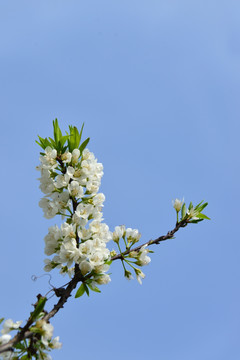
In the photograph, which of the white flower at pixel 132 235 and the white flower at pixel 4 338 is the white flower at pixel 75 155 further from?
the white flower at pixel 4 338

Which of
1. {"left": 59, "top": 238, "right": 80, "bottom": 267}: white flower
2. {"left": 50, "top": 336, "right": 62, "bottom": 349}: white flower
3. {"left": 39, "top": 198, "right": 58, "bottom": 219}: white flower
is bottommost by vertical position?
{"left": 50, "top": 336, "right": 62, "bottom": 349}: white flower

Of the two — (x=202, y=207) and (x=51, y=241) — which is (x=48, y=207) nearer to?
(x=51, y=241)

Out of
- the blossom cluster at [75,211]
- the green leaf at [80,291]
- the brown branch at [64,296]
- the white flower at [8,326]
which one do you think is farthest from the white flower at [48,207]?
the white flower at [8,326]

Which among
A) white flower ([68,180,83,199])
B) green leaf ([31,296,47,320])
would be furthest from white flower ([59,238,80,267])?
green leaf ([31,296,47,320])

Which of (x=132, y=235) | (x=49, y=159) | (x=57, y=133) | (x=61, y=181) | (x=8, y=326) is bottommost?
(x=8, y=326)

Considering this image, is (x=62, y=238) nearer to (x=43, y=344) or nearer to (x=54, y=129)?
(x=43, y=344)

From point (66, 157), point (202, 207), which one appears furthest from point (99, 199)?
point (202, 207)

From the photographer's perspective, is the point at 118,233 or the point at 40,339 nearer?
the point at 40,339

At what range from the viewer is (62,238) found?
337cm

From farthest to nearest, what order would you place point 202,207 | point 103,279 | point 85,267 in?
point 202,207 < point 103,279 < point 85,267

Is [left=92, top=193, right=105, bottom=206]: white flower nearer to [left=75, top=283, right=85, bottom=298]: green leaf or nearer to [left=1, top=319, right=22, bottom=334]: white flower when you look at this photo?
[left=75, top=283, right=85, bottom=298]: green leaf

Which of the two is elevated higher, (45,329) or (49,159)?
(49,159)

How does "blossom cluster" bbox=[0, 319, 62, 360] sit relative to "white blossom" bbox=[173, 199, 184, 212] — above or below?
below

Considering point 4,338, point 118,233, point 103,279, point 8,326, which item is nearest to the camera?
point 4,338
